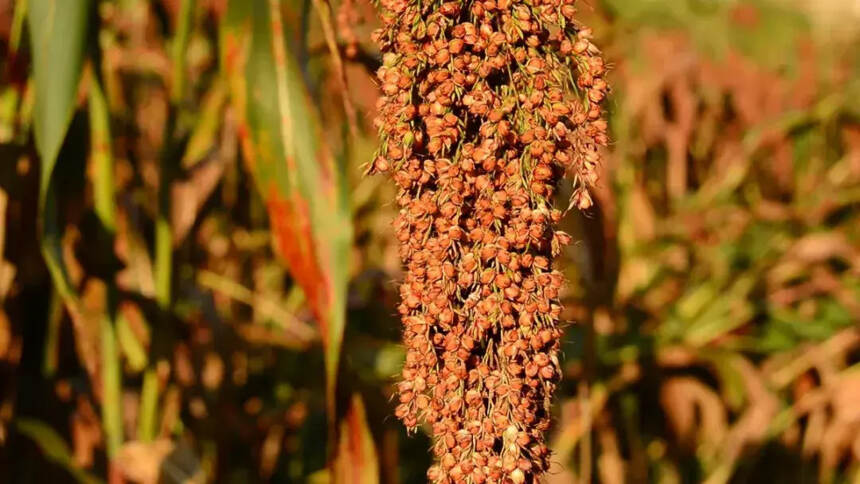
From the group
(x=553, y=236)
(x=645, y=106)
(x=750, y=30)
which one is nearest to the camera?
(x=553, y=236)

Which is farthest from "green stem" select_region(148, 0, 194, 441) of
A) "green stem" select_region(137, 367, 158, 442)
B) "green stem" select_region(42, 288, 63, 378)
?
"green stem" select_region(42, 288, 63, 378)

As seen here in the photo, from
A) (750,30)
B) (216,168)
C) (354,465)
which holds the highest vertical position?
(750,30)

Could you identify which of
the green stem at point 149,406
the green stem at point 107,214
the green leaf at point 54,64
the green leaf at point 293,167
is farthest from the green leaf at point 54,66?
the green stem at point 149,406

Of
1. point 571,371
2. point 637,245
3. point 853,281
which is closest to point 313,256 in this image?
point 571,371

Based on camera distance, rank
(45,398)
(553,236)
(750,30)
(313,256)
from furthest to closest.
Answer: (750,30), (45,398), (313,256), (553,236)

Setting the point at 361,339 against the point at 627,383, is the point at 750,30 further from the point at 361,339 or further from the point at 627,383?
the point at 361,339

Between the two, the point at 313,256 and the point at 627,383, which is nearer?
the point at 313,256

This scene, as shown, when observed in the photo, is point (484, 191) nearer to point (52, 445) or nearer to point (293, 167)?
point (293, 167)
